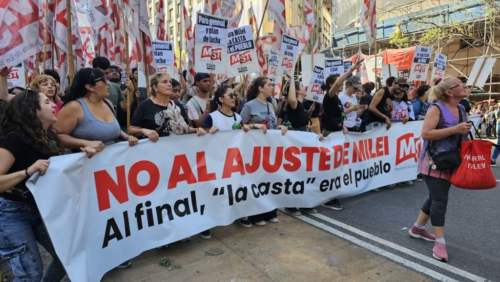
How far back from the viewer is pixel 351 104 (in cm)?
626

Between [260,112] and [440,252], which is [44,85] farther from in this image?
[440,252]

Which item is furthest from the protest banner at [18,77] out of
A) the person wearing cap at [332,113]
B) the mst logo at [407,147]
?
the mst logo at [407,147]

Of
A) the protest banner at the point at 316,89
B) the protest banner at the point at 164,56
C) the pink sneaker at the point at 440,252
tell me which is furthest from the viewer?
the protest banner at the point at 164,56


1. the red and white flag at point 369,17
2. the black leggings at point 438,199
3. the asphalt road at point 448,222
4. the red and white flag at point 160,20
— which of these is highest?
the red and white flag at point 160,20

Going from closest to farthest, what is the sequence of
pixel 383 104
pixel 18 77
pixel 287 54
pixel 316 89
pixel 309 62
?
pixel 18 77 → pixel 383 104 → pixel 316 89 → pixel 287 54 → pixel 309 62

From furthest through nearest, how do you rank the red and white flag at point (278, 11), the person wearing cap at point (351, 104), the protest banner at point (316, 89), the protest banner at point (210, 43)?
1. the red and white flag at point (278, 11)
2. the protest banner at point (316, 89)
3. the person wearing cap at point (351, 104)
4. the protest banner at point (210, 43)

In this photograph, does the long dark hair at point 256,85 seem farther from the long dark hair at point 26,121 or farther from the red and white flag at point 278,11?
the long dark hair at point 26,121

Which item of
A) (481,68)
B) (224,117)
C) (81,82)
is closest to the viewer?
(81,82)

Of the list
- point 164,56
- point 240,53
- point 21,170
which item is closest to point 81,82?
point 21,170

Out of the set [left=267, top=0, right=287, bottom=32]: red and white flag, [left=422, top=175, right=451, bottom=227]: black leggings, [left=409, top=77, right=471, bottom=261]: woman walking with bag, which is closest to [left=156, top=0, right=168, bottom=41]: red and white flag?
[left=267, top=0, right=287, bottom=32]: red and white flag

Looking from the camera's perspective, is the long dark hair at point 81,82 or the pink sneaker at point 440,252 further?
the pink sneaker at point 440,252

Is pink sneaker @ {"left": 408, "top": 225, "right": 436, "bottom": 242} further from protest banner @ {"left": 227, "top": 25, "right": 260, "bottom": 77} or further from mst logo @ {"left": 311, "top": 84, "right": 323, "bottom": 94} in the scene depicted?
protest banner @ {"left": 227, "top": 25, "right": 260, "bottom": 77}

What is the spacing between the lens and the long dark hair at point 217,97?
417 cm

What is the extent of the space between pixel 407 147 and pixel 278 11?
3367mm
